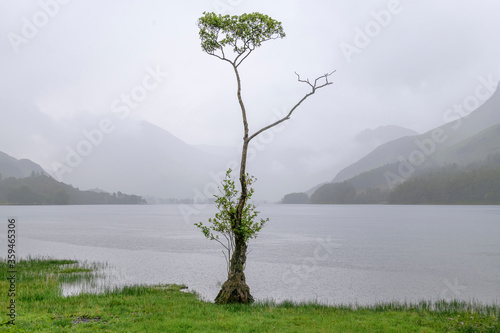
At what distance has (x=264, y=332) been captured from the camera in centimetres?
1602

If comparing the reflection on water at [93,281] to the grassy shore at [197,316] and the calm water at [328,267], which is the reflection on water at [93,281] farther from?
the grassy shore at [197,316]

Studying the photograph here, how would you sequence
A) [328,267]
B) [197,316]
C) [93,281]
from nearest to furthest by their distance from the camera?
[197,316] → [93,281] → [328,267]

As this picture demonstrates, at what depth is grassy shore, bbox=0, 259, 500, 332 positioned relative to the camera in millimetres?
16531

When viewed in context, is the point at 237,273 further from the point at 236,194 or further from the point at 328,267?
the point at 328,267

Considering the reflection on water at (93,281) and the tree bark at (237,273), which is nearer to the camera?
the tree bark at (237,273)

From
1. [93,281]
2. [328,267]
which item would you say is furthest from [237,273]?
[328,267]

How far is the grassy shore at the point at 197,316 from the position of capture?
16531 millimetres

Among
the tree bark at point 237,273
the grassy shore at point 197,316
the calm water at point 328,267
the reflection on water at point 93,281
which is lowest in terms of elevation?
the calm water at point 328,267

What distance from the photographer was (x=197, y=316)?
731 inches

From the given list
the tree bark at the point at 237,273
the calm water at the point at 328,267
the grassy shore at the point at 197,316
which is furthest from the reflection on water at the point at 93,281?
the tree bark at the point at 237,273

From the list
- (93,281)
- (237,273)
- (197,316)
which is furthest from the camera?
(93,281)

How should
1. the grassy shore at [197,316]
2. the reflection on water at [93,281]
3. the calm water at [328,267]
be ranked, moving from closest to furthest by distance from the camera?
1. the grassy shore at [197,316]
2. the reflection on water at [93,281]
3. the calm water at [328,267]

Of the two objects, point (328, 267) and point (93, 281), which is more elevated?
point (93, 281)

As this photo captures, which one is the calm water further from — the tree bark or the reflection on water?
the tree bark
